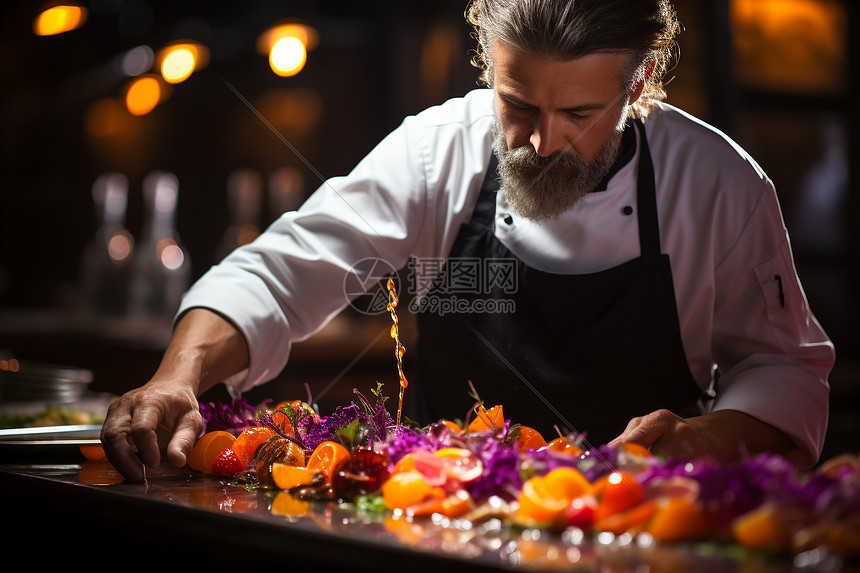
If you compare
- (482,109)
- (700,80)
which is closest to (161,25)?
(700,80)

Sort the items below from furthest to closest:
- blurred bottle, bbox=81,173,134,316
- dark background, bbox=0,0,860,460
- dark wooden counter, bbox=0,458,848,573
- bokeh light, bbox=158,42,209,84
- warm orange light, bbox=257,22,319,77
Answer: blurred bottle, bbox=81,173,134,316 → dark background, bbox=0,0,860,460 → bokeh light, bbox=158,42,209,84 → warm orange light, bbox=257,22,319,77 → dark wooden counter, bbox=0,458,848,573

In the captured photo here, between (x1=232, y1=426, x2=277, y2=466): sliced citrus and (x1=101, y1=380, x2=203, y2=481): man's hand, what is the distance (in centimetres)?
8

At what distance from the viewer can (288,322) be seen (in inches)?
73.3

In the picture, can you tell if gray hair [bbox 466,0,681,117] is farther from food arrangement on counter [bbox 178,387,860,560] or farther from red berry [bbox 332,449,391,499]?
red berry [bbox 332,449,391,499]

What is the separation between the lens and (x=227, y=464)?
1399 millimetres

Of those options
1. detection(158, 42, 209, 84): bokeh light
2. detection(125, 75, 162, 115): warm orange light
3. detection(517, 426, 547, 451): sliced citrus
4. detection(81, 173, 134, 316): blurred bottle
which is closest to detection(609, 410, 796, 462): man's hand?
detection(517, 426, 547, 451): sliced citrus

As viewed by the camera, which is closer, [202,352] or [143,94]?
[202,352]

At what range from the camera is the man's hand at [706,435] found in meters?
1.32

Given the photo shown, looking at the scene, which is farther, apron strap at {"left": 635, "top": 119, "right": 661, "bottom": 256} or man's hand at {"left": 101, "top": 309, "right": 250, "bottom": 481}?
apron strap at {"left": 635, "top": 119, "right": 661, "bottom": 256}

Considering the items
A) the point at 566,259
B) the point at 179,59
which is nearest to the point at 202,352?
the point at 566,259

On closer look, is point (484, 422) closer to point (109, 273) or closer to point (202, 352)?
point (202, 352)

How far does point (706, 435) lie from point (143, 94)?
15.2ft

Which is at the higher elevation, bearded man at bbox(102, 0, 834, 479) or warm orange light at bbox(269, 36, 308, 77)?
warm orange light at bbox(269, 36, 308, 77)

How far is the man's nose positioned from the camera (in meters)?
1.59
